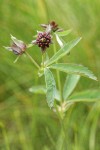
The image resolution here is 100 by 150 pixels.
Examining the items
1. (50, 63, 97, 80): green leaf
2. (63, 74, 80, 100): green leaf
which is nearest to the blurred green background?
(63, 74, 80, 100): green leaf

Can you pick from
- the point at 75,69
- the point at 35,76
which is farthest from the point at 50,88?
the point at 35,76

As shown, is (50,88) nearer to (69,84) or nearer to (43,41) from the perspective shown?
(43,41)

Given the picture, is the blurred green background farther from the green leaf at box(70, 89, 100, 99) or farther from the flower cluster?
the flower cluster

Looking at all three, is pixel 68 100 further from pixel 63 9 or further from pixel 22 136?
pixel 63 9

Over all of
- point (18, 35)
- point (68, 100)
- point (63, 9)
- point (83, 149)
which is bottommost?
point (83, 149)

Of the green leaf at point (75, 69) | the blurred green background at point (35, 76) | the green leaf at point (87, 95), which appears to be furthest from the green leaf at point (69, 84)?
the blurred green background at point (35, 76)

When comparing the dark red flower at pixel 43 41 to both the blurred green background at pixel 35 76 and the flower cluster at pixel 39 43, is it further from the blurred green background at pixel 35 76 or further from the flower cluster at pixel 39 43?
the blurred green background at pixel 35 76

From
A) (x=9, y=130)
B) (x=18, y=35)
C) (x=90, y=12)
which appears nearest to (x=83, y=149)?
(x=9, y=130)

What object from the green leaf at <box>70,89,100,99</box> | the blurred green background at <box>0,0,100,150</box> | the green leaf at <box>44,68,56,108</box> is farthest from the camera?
the blurred green background at <box>0,0,100,150</box>
